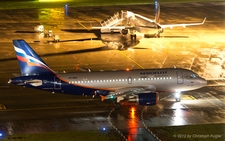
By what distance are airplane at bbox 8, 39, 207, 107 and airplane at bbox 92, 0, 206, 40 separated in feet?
129

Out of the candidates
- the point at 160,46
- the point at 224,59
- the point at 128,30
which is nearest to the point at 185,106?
the point at 224,59

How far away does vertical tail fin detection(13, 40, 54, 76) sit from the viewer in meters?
59.9

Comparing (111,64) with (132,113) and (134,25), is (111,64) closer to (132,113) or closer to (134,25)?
(132,113)

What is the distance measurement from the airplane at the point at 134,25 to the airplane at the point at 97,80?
129ft

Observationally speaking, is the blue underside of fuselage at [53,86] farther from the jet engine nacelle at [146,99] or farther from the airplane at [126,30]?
the airplane at [126,30]

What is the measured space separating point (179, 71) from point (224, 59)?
2671 centimetres

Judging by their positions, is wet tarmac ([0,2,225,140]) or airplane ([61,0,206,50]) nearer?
wet tarmac ([0,2,225,140])

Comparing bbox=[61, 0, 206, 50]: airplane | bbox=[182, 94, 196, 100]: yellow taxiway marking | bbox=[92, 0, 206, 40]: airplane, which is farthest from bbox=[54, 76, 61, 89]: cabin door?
bbox=[92, 0, 206, 40]: airplane

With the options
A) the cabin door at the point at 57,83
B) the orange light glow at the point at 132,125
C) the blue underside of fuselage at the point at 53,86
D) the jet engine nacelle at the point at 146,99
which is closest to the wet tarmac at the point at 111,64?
the orange light glow at the point at 132,125

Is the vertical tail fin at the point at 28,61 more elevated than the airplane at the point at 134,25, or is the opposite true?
the airplane at the point at 134,25

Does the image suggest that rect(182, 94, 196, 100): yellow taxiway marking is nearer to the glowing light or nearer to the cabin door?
the glowing light

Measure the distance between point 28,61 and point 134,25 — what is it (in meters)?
47.1

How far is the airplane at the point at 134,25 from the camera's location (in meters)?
101

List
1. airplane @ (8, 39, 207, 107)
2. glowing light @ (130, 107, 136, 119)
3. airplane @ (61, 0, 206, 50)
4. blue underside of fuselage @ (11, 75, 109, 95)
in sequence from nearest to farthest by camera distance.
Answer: glowing light @ (130, 107, 136, 119) < blue underside of fuselage @ (11, 75, 109, 95) < airplane @ (8, 39, 207, 107) < airplane @ (61, 0, 206, 50)
